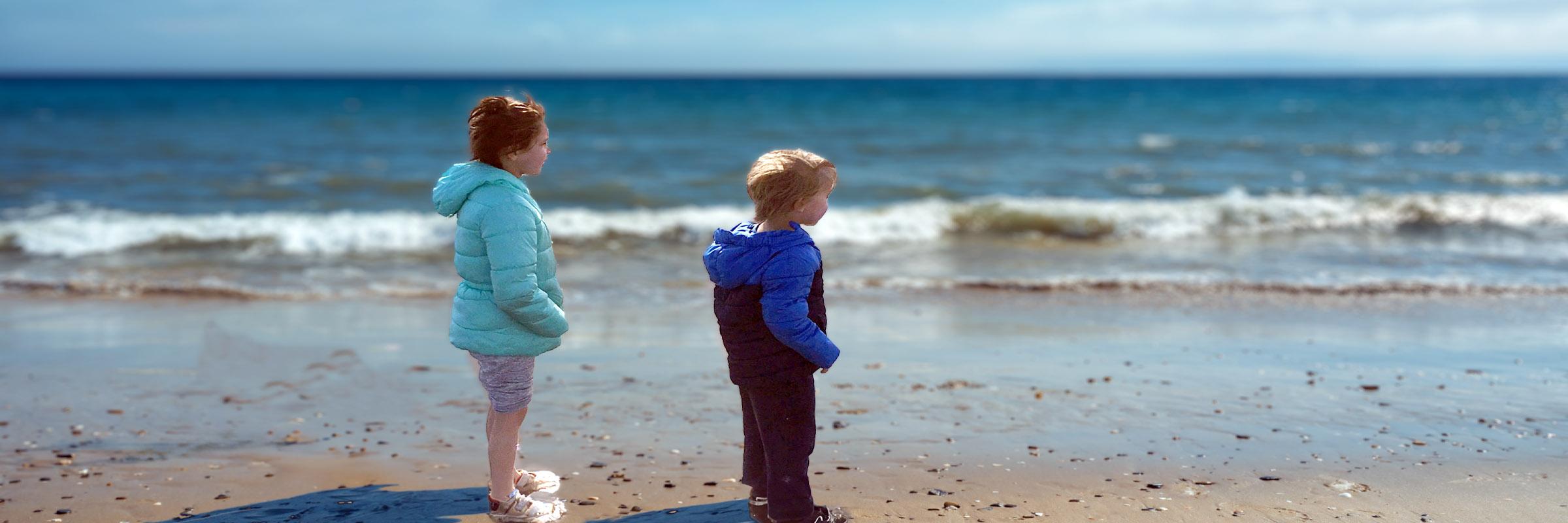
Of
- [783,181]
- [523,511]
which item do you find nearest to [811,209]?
[783,181]

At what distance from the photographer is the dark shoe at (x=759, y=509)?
11.4ft

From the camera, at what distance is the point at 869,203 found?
1548cm

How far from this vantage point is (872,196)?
53.0 feet

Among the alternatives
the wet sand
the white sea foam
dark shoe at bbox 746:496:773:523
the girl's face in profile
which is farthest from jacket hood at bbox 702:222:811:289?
the white sea foam

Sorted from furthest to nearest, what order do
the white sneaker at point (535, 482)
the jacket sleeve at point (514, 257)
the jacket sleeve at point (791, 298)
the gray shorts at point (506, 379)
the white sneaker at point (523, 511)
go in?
the white sneaker at point (535, 482), the white sneaker at point (523, 511), the gray shorts at point (506, 379), the jacket sleeve at point (514, 257), the jacket sleeve at point (791, 298)

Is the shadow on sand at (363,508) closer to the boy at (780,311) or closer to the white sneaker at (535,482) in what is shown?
the white sneaker at (535,482)

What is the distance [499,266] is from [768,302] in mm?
757

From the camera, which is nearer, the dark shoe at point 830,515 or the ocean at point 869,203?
the dark shoe at point 830,515

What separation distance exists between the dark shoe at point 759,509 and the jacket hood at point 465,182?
3.97 ft

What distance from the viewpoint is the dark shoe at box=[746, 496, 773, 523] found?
3.46 metres

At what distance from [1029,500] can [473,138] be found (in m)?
2.11

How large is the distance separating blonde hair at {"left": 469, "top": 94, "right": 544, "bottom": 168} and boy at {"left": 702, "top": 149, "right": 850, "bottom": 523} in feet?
2.08

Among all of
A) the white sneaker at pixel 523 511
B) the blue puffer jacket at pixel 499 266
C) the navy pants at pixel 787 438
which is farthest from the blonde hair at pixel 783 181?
the white sneaker at pixel 523 511

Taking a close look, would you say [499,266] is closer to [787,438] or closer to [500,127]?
[500,127]
